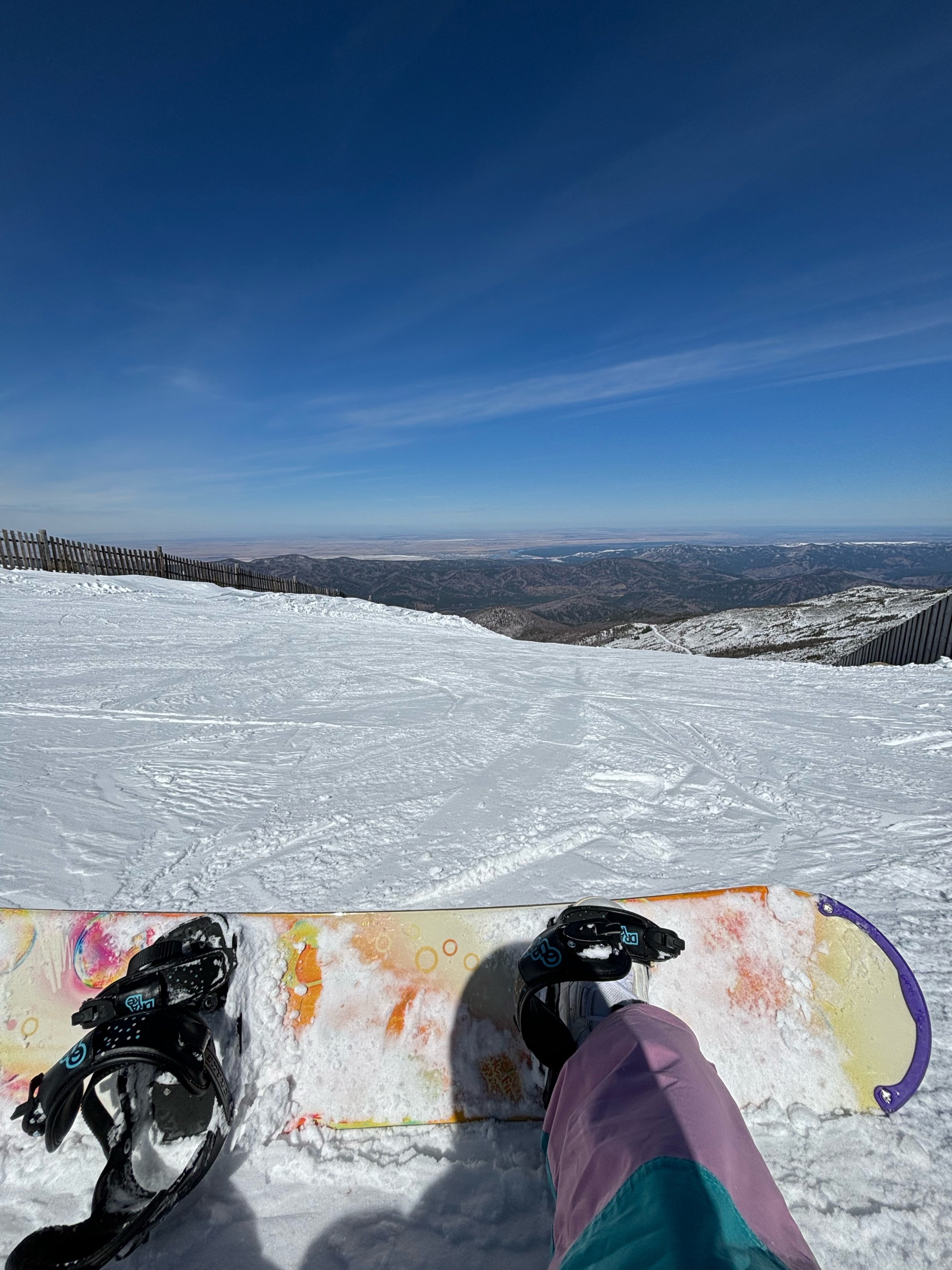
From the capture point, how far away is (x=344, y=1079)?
1.55 meters

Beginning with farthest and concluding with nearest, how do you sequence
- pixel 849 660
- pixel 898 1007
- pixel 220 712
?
pixel 849 660 < pixel 220 712 < pixel 898 1007

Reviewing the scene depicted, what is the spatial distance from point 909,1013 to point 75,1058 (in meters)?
2.33

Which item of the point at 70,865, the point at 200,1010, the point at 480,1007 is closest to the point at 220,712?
the point at 70,865

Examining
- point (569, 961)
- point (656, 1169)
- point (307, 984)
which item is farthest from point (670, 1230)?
point (307, 984)

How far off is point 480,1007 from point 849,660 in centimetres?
1620

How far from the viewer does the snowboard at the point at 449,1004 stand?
1.53 m

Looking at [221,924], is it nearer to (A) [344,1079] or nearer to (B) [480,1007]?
(A) [344,1079]

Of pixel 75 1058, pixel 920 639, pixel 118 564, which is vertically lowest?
pixel 920 639

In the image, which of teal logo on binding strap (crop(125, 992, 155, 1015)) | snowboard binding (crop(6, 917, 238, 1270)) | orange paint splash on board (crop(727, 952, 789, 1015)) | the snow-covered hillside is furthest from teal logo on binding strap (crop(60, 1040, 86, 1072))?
the snow-covered hillside

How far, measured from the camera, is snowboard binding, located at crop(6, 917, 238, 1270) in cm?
116

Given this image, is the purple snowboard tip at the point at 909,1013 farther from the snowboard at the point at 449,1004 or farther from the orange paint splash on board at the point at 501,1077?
the orange paint splash on board at the point at 501,1077

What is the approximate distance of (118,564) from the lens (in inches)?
624

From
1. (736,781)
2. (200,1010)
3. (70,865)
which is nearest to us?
(200,1010)

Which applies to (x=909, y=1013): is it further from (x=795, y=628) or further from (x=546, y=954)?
(x=795, y=628)
